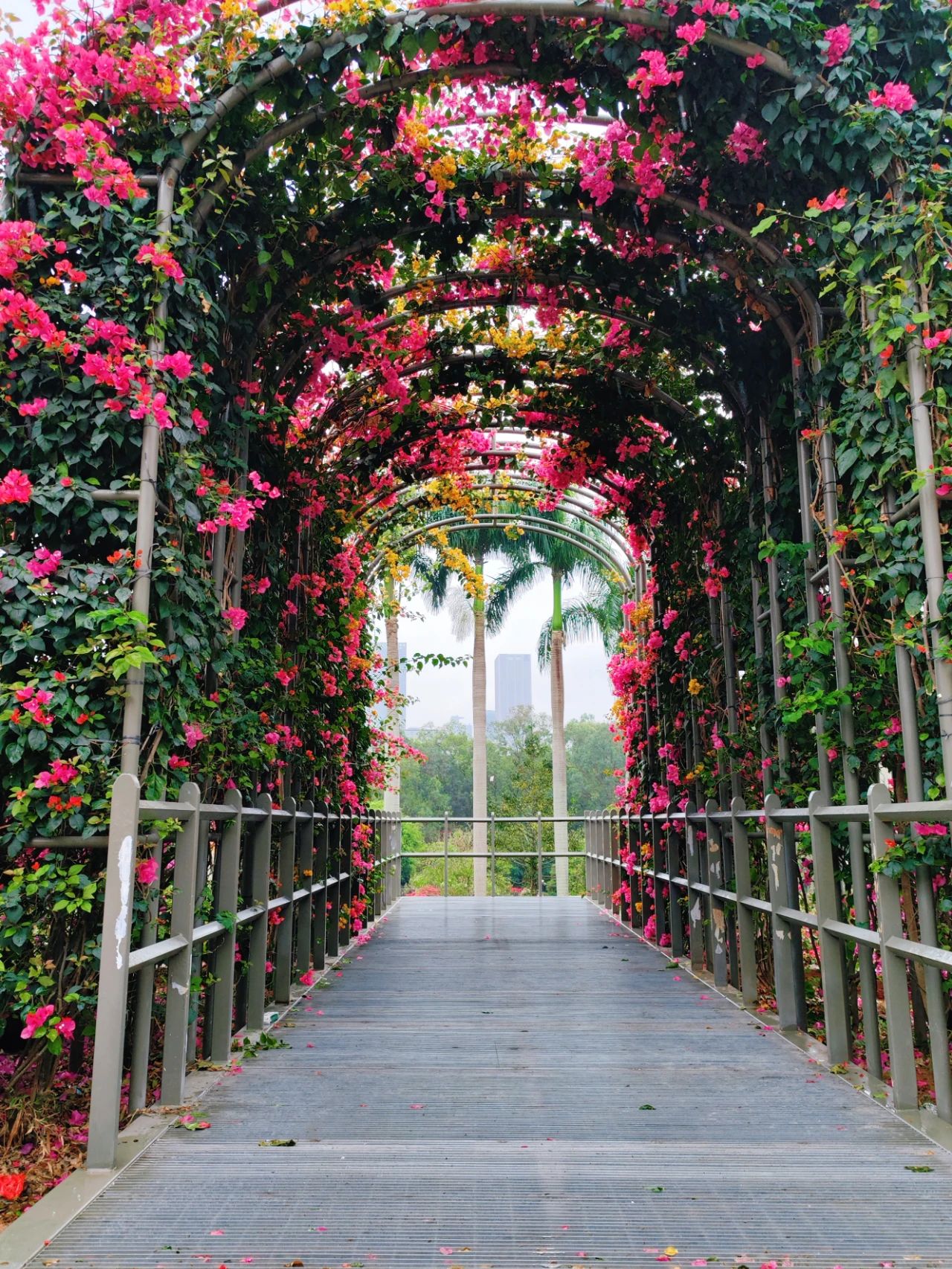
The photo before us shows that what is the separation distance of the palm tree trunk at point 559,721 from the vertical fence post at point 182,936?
16546mm

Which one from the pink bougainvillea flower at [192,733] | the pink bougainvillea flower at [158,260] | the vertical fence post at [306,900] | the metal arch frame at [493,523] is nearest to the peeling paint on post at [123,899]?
the pink bougainvillea flower at [192,733]

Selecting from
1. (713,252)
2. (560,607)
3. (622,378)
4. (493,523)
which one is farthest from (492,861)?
(713,252)

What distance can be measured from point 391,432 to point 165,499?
363 cm

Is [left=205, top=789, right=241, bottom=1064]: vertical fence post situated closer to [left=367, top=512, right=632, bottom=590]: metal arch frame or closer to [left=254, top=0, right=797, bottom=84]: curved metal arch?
[left=254, top=0, right=797, bottom=84]: curved metal arch

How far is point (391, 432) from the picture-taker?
23.0ft

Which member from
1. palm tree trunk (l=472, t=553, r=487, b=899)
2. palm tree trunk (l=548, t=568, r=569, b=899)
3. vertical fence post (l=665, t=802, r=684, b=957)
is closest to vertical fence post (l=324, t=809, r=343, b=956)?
vertical fence post (l=665, t=802, r=684, b=957)

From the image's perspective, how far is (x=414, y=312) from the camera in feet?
19.2

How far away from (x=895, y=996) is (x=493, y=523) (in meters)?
8.28

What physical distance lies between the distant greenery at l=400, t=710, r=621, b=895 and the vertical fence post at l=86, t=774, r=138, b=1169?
1444 cm

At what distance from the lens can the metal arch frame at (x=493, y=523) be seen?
9.88 m

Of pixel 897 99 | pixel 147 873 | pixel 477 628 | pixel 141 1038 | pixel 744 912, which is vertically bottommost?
pixel 141 1038

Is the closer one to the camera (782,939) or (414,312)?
(782,939)

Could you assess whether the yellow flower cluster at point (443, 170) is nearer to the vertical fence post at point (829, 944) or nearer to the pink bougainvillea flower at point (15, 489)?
the pink bougainvillea flower at point (15, 489)

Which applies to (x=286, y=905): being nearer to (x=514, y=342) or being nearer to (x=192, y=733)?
(x=192, y=733)
